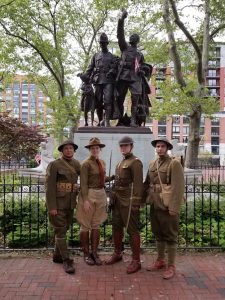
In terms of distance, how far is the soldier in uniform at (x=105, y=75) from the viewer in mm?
11109

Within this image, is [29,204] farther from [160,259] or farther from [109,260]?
[160,259]

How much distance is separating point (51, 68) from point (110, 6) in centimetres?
604

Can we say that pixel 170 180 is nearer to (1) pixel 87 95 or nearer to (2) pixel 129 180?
(2) pixel 129 180

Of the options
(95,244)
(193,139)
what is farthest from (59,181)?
(193,139)

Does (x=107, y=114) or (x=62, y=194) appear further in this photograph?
(x=107, y=114)

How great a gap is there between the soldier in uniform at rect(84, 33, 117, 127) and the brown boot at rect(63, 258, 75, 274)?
624cm

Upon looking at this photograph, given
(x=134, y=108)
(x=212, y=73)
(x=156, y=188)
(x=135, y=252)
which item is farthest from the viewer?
(x=212, y=73)

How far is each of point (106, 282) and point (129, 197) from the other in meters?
1.27

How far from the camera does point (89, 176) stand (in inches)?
230

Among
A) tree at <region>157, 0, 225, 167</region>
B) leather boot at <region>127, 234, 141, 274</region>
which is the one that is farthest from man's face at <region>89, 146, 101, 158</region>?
tree at <region>157, 0, 225, 167</region>

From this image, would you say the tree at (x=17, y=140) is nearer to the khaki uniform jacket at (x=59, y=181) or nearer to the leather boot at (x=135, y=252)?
the khaki uniform jacket at (x=59, y=181)

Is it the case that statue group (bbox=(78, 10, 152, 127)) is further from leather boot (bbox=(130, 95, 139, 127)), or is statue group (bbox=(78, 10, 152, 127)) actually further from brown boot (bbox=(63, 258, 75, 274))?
brown boot (bbox=(63, 258, 75, 274))

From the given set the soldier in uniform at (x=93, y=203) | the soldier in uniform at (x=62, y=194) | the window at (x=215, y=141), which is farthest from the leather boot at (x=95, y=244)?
the window at (x=215, y=141)

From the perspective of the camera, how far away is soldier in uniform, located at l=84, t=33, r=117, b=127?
36.4 ft
